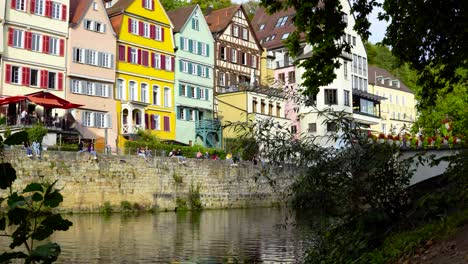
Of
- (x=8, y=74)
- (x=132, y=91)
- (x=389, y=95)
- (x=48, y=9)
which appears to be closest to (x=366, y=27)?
(x=8, y=74)

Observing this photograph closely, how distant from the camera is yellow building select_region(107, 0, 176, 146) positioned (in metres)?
49.7

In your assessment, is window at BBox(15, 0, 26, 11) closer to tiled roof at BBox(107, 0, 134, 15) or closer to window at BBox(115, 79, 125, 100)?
tiled roof at BBox(107, 0, 134, 15)

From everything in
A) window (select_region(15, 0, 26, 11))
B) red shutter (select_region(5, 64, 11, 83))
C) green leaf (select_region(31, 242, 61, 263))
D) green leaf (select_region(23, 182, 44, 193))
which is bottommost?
green leaf (select_region(31, 242, 61, 263))

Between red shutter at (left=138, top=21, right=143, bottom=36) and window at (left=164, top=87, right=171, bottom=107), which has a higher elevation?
red shutter at (left=138, top=21, right=143, bottom=36)

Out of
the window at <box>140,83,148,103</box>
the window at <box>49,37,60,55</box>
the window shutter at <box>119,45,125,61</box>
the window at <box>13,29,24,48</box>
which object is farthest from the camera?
the window at <box>140,83,148,103</box>

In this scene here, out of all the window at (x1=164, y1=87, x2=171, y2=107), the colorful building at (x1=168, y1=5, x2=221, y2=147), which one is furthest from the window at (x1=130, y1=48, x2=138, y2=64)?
the colorful building at (x1=168, y1=5, x2=221, y2=147)

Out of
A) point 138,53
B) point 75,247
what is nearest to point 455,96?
point 138,53

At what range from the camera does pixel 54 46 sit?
44.8 meters

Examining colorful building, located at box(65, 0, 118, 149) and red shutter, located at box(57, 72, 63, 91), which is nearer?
red shutter, located at box(57, 72, 63, 91)

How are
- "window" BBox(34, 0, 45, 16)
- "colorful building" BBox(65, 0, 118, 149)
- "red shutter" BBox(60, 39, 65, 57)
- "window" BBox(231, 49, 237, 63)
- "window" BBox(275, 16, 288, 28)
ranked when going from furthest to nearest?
"window" BBox(275, 16, 288, 28) → "window" BBox(231, 49, 237, 63) → "colorful building" BBox(65, 0, 118, 149) → "red shutter" BBox(60, 39, 65, 57) → "window" BBox(34, 0, 45, 16)

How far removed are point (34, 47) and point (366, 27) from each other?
3638 cm

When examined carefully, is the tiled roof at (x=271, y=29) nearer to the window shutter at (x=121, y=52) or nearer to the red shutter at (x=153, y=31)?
the red shutter at (x=153, y=31)

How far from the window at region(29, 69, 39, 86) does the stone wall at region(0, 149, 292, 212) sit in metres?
9.96

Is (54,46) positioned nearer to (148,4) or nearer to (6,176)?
(148,4)
